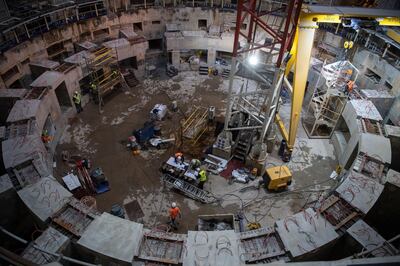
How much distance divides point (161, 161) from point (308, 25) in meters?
12.2

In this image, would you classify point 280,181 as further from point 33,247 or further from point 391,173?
point 33,247

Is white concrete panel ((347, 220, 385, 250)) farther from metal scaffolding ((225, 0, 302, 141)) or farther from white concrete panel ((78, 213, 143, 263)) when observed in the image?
white concrete panel ((78, 213, 143, 263))

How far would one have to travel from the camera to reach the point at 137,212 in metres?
17.3

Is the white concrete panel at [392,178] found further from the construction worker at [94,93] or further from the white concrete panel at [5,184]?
the construction worker at [94,93]

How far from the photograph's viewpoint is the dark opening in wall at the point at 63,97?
874 inches

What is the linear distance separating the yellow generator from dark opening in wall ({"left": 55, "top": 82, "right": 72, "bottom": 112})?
1540 cm

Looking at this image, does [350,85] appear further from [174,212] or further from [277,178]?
[174,212]

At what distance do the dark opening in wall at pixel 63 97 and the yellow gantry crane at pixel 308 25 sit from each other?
15477 mm

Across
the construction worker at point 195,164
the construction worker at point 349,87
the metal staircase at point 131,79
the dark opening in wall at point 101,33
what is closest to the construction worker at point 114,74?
the metal staircase at point 131,79

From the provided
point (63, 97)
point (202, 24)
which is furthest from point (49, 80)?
point (202, 24)

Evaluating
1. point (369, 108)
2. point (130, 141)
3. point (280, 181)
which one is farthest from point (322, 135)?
point (130, 141)

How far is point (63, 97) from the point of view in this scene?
22.8 meters

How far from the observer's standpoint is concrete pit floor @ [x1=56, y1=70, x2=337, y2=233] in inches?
697

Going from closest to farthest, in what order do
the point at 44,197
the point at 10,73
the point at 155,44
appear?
the point at 44,197
the point at 10,73
the point at 155,44
